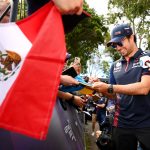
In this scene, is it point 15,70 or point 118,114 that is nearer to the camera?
point 15,70

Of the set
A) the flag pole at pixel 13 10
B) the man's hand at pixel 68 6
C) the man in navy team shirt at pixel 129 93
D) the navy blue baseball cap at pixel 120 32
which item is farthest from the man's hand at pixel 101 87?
the man's hand at pixel 68 6

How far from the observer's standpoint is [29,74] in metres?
1.25

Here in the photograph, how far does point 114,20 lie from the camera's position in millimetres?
30781

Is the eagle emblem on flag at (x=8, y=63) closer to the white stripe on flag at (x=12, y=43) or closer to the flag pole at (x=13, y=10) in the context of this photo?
the white stripe on flag at (x=12, y=43)

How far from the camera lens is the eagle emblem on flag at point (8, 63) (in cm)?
132

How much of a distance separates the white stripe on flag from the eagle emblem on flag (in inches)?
0.4

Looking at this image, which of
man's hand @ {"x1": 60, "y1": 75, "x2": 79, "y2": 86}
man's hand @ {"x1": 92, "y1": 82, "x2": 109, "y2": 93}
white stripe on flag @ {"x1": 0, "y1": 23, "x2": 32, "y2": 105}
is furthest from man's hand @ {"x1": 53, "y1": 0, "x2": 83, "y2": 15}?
man's hand @ {"x1": 92, "y1": 82, "x2": 109, "y2": 93}

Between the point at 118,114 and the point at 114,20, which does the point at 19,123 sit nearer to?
the point at 118,114

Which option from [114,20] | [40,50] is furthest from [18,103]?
[114,20]

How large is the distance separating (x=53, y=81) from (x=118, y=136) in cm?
305

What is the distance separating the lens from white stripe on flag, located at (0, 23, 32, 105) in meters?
1.30

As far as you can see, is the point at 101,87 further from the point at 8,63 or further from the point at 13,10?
the point at 8,63

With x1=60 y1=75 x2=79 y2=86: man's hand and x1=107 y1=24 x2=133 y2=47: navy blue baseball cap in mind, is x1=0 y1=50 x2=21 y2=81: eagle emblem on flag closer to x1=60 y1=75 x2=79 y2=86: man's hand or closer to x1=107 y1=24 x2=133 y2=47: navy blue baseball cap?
x1=60 y1=75 x2=79 y2=86: man's hand

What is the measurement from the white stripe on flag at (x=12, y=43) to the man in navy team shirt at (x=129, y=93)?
2.40 metres
